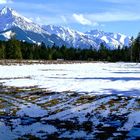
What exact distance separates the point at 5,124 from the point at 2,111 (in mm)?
4317

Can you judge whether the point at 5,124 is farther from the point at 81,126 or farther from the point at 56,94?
the point at 56,94

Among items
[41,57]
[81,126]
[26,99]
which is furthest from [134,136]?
[41,57]

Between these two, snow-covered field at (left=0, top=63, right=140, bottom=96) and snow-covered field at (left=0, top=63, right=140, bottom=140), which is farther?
snow-covered field at (left=0, top=63, right=140, bottom=96)

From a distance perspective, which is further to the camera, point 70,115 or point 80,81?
point 80,81

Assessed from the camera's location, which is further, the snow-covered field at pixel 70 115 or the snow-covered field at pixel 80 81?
the snow-covered field at pixel 80 81

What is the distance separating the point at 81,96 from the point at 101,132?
1352 centimetres

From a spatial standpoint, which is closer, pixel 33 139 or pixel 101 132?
pixel 33 139

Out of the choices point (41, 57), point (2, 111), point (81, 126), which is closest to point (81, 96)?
point (2, 111)

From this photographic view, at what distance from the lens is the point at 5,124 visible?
19.0m

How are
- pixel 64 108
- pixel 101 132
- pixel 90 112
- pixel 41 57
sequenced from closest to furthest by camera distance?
1. pixel 101 132
2. pixel 90 112
3. pixel 64 108
4. pixel 41 57

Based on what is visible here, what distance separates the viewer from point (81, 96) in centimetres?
3064

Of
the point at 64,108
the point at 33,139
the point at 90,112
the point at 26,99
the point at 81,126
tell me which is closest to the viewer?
the point at 33,139

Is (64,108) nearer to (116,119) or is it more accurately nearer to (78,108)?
(78,108)

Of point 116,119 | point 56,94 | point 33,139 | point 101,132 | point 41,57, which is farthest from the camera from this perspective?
point 41,57
